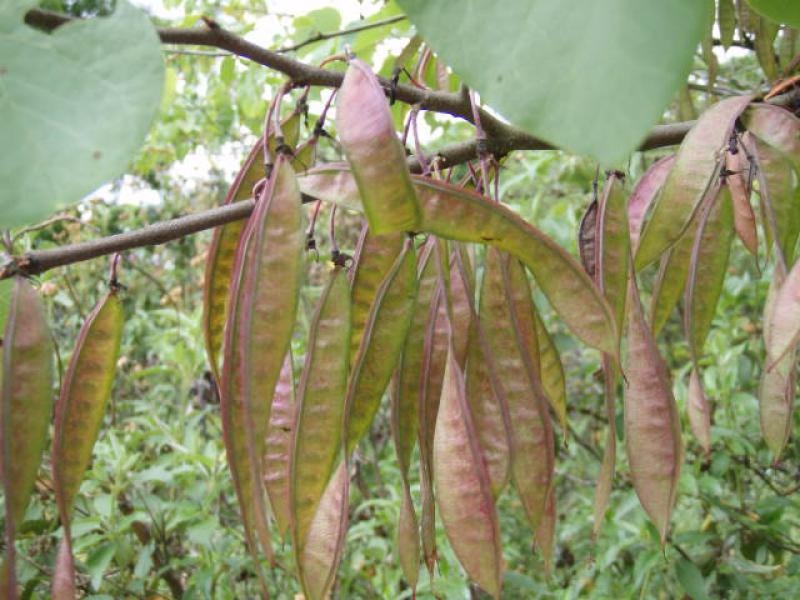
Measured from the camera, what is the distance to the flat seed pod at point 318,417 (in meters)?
0.62

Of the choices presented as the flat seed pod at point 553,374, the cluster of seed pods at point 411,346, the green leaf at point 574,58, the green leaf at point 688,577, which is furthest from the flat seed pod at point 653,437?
the green leaf at point 688,577

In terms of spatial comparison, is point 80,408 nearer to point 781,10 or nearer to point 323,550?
point 323,550

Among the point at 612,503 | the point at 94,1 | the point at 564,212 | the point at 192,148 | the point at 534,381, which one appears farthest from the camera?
the point at 192,148

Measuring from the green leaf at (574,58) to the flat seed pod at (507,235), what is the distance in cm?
13

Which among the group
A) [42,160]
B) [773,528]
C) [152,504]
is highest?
[42,160]

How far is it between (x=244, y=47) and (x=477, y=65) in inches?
10.3

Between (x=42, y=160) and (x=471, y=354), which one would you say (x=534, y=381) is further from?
(x=42, y=160)

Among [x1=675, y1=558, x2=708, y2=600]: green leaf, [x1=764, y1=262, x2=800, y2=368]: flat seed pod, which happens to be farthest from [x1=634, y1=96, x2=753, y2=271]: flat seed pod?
[x1=675, y1=558, x2=708, y2=600]: green leaf

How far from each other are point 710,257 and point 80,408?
2.03 feet

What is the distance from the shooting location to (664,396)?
0.72 metres

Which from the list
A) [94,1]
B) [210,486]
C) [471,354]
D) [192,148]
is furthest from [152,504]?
[192,148]

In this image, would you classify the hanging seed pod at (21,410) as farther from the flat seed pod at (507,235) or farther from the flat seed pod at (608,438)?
the flat seed pod at (608,438)

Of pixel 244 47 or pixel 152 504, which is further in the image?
pixel 152 504

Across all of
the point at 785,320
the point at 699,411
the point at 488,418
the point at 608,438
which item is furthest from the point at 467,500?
the point at 699,411
